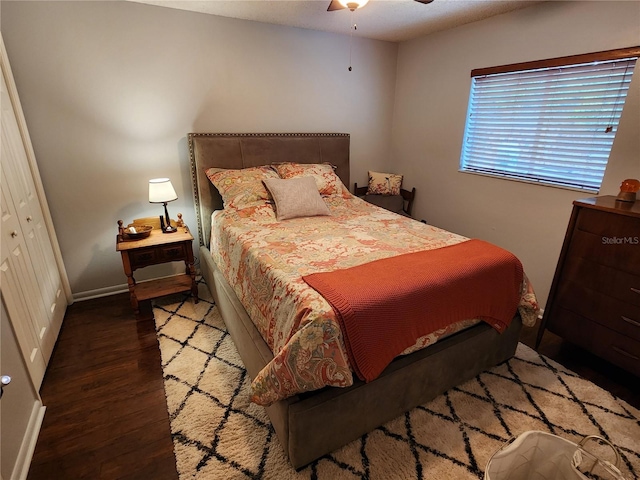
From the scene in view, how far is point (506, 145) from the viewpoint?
115 inches

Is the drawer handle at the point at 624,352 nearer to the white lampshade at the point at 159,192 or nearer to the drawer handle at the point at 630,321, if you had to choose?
the drawer handle at the point at 630,321

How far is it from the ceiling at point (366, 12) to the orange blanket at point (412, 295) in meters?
1.95

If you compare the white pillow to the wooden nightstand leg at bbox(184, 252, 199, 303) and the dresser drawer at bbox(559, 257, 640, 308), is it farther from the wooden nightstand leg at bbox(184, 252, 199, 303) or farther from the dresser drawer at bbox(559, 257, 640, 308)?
the dresser drawer at bbox(559, 257, 640, 308)

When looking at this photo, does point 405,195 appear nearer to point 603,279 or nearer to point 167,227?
point 603,279

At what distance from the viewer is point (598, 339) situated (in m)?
2.04

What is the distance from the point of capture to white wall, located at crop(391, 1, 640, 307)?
2.16 m

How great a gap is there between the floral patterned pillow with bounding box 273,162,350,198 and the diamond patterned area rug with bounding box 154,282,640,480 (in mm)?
1608

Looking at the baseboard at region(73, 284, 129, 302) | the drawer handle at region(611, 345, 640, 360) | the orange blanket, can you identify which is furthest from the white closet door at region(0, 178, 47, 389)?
the drawer handle at region(611, 345, 640, 360)

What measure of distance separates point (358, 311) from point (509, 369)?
53.7 inches

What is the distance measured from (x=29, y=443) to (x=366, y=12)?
11.5 feet

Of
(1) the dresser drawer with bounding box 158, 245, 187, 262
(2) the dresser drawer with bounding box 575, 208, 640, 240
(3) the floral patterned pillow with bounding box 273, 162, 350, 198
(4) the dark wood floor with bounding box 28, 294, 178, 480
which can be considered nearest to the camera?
(4) the dark wood floor with bounding box 28, 294, 178, 480

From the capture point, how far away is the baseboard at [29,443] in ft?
4.67

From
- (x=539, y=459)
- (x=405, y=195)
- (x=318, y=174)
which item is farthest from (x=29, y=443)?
(x=405, y=195)

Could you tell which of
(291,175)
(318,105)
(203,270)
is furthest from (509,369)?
(318,105)
